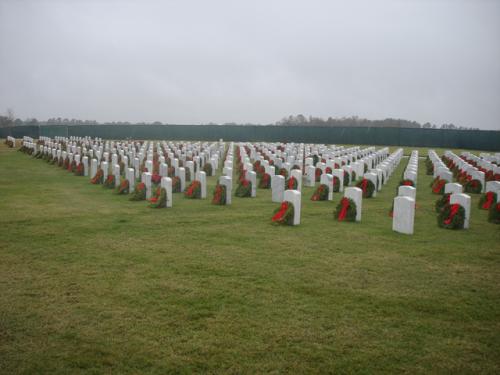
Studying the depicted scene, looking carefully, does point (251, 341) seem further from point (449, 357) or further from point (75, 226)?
point (75, 226)

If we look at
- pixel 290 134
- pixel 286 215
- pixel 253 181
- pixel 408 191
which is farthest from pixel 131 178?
pixel 290 134

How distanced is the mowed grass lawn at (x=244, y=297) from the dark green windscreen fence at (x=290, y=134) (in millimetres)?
32816

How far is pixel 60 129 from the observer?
47.3 metres

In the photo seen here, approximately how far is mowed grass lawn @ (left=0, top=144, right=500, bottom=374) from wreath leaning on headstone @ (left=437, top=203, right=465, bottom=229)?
0.21 meters

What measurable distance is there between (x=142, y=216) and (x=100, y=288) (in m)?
4.24

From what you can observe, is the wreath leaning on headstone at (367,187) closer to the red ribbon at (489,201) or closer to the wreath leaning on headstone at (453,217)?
the red ribbon at (489,201)

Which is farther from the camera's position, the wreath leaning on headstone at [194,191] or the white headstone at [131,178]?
the white headstone at [131,178]

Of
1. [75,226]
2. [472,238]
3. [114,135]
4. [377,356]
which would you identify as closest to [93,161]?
[75,226]

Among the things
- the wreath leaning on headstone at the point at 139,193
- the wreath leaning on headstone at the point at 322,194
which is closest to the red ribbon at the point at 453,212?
the wreath leaning on headstone at the point at 322,194

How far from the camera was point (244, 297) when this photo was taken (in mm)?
4844

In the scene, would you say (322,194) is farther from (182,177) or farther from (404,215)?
(182,177)

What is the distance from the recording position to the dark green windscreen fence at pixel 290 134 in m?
38.3

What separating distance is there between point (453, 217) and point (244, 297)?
530 centimetres

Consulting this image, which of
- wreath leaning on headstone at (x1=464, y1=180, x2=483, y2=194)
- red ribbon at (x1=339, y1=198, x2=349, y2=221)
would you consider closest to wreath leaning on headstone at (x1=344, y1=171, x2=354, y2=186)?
wreath leaning on headstone at (x1=464, y1=180, x2=483, y2=194)
